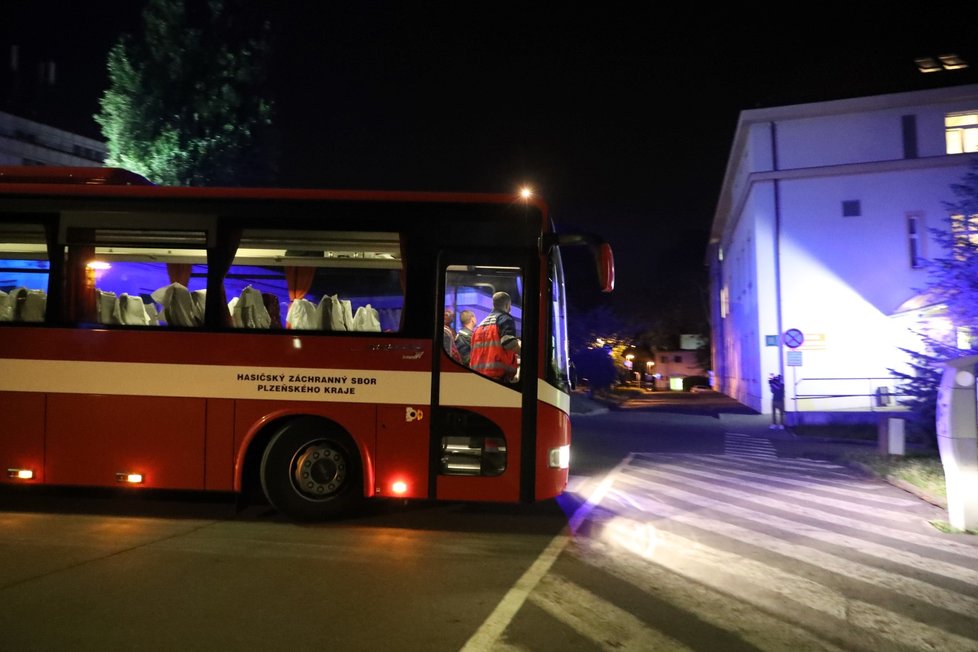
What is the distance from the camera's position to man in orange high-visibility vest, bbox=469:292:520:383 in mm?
7285

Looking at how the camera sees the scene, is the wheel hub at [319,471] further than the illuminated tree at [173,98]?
No

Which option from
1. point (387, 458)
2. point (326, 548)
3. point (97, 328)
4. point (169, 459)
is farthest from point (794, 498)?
point (97, 328)

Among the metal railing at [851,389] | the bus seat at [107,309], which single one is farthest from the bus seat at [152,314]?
the metal railing at [851,389]

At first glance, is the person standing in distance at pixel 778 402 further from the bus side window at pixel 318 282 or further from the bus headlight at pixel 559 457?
the bus side window at pixel 318 282

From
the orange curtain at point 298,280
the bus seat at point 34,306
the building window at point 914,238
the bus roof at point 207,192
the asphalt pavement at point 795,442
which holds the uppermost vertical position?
the building window at point 914,238

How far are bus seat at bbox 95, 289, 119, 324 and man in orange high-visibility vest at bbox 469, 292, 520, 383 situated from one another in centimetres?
381

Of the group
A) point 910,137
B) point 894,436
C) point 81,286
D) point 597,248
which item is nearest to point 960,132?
point 910,137

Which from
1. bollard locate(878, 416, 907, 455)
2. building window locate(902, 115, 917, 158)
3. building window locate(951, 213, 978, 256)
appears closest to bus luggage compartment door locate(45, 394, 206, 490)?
bollard locate(878, 416, 907, 455)

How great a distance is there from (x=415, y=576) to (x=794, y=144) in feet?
85.7

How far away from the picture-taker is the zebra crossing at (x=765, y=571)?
4679 millimetres

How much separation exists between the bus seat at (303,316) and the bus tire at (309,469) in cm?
96

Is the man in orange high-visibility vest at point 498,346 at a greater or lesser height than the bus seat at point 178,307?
lesser

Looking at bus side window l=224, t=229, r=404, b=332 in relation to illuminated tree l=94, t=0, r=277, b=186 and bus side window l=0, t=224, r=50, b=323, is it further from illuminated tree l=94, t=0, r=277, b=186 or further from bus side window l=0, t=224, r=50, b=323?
illuminated tree l=94, t=0, r=277, b=186

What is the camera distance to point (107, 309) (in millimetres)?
7684
